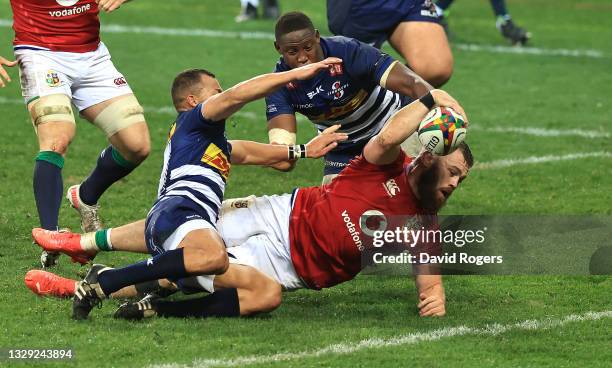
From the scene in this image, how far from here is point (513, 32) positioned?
18.3 meters

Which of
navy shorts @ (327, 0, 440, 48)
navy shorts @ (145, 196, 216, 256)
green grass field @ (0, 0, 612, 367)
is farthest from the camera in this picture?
navy shorts @ (327, 0, 440, 48)

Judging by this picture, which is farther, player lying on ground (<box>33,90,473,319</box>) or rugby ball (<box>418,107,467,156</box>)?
player lying on ground (<box>33,90,473,319</box>)

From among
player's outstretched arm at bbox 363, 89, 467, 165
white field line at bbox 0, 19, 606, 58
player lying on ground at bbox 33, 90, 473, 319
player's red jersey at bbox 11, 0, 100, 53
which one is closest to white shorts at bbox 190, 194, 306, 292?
player lying on ground at bbox 33, 90, 473, 319

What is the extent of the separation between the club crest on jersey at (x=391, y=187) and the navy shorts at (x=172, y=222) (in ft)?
3.26

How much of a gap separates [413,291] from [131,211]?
282 cm

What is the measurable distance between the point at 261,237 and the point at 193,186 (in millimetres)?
533

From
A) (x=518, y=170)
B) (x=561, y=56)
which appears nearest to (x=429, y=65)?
(x=518, y=170)

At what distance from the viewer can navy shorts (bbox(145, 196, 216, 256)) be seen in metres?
6.85

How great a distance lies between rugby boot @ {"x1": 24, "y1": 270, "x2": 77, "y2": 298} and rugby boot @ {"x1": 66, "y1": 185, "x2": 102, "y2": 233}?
1.50 meters

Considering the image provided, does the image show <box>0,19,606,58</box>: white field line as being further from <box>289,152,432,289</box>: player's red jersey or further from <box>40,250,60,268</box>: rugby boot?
<box>289,152,432,289</box>: player's red jersey

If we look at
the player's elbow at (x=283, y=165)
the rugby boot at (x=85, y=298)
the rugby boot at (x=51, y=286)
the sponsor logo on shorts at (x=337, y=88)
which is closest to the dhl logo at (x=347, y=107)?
the sponsor logo on shorts at (x=337, y=88)

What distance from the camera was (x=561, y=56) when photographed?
17406 mm

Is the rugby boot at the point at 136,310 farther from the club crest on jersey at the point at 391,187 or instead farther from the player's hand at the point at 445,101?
the player's hand at the point at 445,101

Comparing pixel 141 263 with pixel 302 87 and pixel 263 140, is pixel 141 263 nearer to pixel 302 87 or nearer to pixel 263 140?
pixel 302 87
